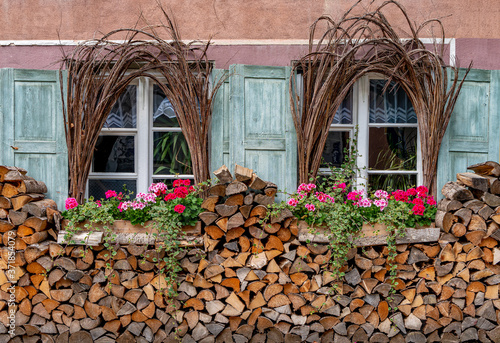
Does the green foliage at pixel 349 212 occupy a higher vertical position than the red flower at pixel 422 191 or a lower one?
lower

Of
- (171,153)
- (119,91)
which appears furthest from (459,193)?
(119,91)

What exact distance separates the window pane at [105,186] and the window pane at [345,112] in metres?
2.04

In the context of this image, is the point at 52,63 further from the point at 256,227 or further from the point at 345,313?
the point at 345,313

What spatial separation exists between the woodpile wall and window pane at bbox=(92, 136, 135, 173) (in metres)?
0.72

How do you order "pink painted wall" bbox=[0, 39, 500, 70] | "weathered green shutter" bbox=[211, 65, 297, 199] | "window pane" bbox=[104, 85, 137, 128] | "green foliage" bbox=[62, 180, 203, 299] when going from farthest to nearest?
"window pane" bbox=[104, 85, 137, 128] → "pink painted wall" bbox=[0, 39, 500, 70] → "weathered green shutter" bbox=[211, 65, 297, 199] → "green foliage" bbox=[62, 180, 203, 299]

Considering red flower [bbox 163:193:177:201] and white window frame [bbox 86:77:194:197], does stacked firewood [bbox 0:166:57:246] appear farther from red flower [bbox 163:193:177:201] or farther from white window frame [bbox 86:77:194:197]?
red flower [bbox 163:193:177:201]

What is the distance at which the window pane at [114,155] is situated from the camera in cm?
378

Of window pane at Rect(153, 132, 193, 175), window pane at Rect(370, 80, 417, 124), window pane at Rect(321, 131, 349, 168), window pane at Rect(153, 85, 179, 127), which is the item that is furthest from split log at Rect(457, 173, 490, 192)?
window pane at Rect(153, 85, 179, 127)

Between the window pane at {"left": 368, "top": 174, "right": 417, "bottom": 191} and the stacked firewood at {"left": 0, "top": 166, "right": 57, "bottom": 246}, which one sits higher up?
the window pane at {"left": 368, "top": 174, "right": 417, "bottom": 191}

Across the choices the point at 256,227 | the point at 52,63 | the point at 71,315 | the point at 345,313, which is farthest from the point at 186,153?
the point at 345,313

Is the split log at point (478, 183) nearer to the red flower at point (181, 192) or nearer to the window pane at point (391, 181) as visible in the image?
the window pane at point (391, 181)

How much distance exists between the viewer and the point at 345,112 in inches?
148

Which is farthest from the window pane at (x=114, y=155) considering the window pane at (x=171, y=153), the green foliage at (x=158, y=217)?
the green foliage at (x=158, y=217)

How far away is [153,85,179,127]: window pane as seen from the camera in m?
3.76
